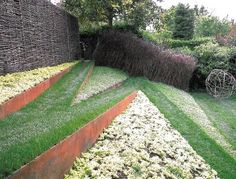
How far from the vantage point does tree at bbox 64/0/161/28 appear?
22172mm

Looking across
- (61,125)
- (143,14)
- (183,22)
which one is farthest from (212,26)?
(61,125)

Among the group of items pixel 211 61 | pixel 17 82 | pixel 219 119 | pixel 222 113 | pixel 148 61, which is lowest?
pixel 222 113

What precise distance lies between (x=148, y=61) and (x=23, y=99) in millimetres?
9697

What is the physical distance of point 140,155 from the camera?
269 inches

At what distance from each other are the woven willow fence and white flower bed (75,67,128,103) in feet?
5.81

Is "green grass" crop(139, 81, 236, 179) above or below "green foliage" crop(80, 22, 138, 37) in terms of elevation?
below

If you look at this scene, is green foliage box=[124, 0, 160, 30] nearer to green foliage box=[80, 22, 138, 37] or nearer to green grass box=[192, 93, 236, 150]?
green foliage box=[80, 22, 138, 37]

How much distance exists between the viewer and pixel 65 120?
7258 mm

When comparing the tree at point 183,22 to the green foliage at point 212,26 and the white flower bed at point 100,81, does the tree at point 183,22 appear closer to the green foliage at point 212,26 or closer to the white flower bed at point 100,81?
the green foliage at point 212,26

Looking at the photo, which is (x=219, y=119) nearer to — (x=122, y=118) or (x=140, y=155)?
(x=122, y=118)

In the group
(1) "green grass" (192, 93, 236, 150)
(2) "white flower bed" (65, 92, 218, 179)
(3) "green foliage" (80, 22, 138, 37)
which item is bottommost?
(1) "green grass" (192, 93, 236, 150)

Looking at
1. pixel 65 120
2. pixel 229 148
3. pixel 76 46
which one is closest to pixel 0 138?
pixel 65 120

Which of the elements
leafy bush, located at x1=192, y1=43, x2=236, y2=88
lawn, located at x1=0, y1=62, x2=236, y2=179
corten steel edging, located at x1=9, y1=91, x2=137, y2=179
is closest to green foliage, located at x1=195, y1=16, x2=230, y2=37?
leafy bush, located at x1=192, y1=43, x2=236, y2=88

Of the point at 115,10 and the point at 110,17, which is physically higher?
the point at 115,10
